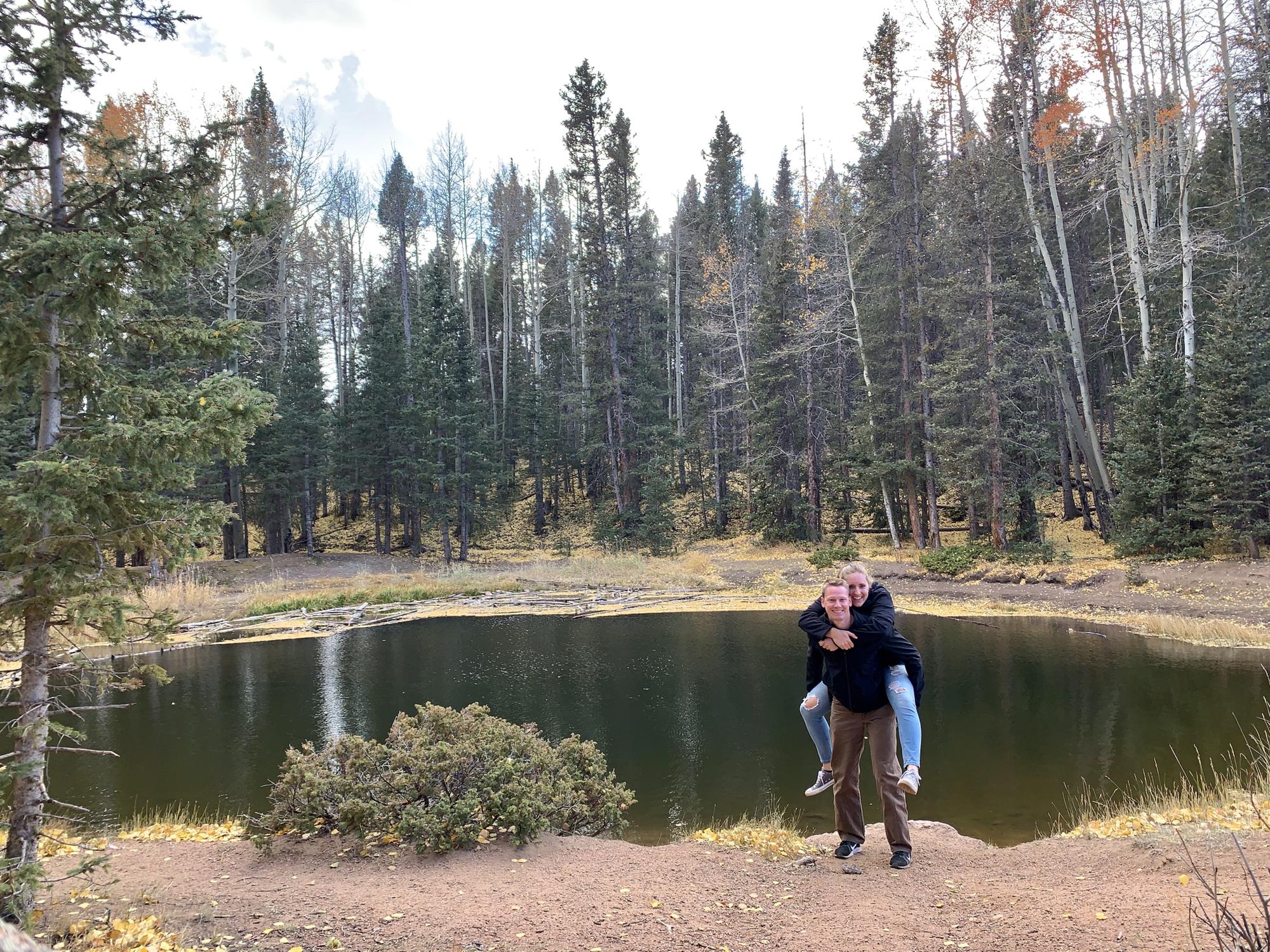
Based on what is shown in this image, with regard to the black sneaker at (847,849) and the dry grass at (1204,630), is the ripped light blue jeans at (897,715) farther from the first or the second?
the dry grass at (1204,630)

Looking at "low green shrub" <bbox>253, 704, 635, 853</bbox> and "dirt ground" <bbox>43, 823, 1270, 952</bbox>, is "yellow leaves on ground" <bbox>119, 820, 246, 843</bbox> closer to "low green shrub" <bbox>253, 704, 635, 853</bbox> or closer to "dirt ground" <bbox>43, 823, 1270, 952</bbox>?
"dirt ground" <bbox>43, 823, 1270, 952</bbox>

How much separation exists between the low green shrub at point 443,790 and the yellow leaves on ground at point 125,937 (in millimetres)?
1461

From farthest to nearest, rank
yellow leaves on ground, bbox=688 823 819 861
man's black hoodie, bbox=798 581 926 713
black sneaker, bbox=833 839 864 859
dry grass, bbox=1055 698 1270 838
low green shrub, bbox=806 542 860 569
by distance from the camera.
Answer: low green shrub, bbox=806 542 860 569 → dry grass, bbox=1055 698 1270 838 → yellow leaves on ground, bbox=688 823 819 861 → black sneaker, bbox=833 839 864 859 → man's black hoodie, bbox=798 581 926 713

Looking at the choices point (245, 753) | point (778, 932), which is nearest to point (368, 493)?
point (245, 753)

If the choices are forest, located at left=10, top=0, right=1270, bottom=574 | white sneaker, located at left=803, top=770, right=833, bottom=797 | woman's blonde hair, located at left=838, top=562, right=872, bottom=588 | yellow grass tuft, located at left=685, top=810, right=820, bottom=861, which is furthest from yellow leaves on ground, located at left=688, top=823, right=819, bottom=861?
forest, located at left=10, top=0, right=1270, bottom=574

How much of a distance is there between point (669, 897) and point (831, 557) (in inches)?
770

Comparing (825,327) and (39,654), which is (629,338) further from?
(39,654)

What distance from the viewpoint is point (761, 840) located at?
573cm

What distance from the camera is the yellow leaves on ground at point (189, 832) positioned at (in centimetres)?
599

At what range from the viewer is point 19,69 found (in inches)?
175

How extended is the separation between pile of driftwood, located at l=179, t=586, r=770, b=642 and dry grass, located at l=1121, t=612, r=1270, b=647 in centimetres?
892

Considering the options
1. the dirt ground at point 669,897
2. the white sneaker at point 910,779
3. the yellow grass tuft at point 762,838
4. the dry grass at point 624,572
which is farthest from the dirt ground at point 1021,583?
the white sneaker at point 910,779

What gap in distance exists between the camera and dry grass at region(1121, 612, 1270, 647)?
1292cm

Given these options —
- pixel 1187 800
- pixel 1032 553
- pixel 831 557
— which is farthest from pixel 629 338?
pixel 1187 800
